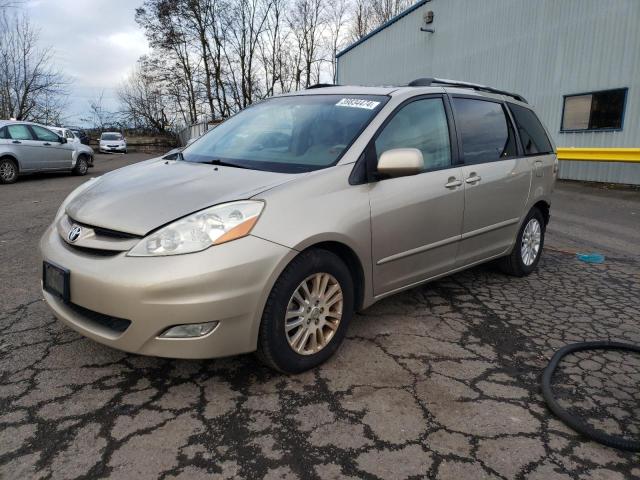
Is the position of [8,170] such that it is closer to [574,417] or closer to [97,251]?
[97,251]

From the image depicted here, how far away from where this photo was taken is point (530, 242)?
187 inches

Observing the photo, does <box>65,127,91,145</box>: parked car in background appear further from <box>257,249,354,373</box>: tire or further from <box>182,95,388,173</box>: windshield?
<box>257,249,354,373</box>: tire

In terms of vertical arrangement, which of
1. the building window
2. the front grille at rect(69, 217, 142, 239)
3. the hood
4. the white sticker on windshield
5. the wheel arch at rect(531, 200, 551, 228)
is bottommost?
the wheel arch at rect(531, 200, 551, 228)

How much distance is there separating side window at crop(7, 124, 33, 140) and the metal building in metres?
13.6

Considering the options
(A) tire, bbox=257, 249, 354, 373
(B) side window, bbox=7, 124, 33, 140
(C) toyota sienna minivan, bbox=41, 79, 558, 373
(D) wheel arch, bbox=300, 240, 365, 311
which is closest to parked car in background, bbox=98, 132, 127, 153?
(B) side window, bbox=7, 124, 33, 140

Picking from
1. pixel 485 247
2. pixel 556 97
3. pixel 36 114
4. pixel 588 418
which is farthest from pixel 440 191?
pixel 36 114

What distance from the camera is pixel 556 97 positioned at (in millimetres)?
13844

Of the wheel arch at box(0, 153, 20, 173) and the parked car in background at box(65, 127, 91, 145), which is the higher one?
the parked car in background at box(65, 127, 91, 145)

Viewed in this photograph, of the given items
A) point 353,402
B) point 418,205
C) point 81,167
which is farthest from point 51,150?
point 353,402

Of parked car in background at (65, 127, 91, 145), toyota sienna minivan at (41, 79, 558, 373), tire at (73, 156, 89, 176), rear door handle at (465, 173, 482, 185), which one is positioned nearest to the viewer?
toyota sienna minivan at (41, 79, 558, 373)

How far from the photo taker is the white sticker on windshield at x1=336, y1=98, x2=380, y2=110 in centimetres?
332

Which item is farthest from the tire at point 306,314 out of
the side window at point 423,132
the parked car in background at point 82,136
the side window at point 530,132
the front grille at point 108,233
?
the parked car in background at point 82,136

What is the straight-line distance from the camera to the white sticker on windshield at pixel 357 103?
3.32 m

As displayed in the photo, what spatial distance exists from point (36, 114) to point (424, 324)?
30.6m
